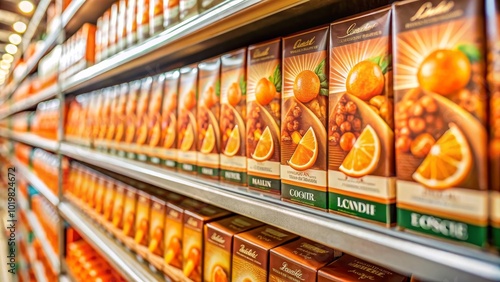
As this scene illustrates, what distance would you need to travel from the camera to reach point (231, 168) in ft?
2.73

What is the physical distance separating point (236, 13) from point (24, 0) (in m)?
4.66

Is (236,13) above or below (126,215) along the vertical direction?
above

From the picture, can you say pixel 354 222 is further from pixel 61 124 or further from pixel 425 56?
pixel 61 124

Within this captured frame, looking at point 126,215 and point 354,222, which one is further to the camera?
point 126,215

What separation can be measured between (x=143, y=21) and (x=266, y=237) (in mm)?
961

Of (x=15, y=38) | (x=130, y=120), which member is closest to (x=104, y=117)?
(x=130, y=120)

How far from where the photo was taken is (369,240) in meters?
0.48

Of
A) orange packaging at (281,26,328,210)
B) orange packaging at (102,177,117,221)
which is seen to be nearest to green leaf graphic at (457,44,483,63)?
orange packaging at (281,26,328,210)

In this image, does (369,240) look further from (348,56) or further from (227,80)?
(227,80)

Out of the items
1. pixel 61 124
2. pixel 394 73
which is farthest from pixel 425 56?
pixel 61 124

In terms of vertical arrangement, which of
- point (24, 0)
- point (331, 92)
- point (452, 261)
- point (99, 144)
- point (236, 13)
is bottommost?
point (452, 261)

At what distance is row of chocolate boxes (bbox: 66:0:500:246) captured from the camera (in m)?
0.39

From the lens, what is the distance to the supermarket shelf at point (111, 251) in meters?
1.11

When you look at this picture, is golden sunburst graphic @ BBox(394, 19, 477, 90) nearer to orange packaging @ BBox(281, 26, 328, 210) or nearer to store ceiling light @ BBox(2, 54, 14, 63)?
orange packaging @ BBox(281, 26, 328, 210)
